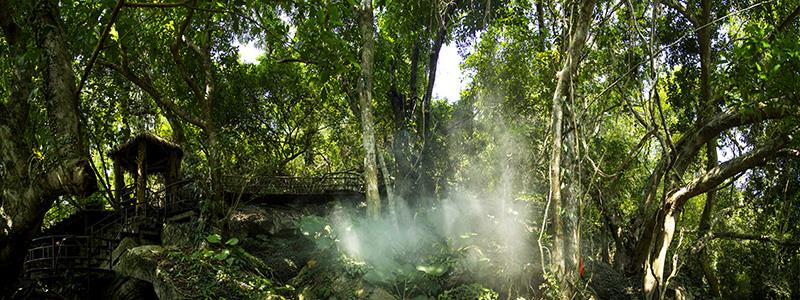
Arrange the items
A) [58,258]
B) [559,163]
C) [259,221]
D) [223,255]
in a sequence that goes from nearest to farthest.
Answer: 1. [559,163]
2. [223,255]
3. [58,258]
4. [259,221]

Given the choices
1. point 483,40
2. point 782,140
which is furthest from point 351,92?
point 782,140

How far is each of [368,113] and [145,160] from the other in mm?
7028

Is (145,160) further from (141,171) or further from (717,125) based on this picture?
(717,125)

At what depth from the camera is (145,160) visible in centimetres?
1529

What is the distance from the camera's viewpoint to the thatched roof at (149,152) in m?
15.2

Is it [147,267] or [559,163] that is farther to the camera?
[147,267]

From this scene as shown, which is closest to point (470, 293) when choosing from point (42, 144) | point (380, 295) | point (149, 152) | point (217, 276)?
point (380, 295)

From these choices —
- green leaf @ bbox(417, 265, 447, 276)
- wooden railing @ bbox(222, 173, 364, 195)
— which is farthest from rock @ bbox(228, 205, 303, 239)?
green leaf @ bbox(417, 265, 447, 276)

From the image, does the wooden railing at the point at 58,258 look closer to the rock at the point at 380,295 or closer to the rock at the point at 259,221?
the rock at the point at 259,221

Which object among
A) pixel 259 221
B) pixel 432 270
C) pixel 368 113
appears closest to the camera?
pixel 432 270

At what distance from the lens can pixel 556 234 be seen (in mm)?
6816

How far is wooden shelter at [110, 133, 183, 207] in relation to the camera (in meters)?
15.0

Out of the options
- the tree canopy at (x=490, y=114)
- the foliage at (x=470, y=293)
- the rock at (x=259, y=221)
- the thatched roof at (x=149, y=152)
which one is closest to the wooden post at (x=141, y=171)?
the thatched roof at (x=149, y=152)

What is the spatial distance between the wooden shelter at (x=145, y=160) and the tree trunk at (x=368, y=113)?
5812 mm
